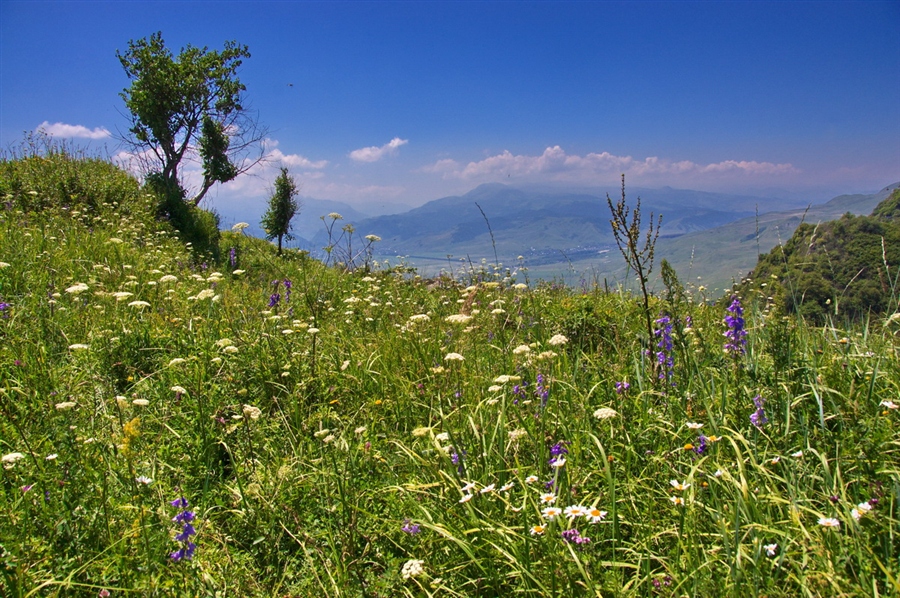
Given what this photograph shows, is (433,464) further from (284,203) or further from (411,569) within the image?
(284,203)

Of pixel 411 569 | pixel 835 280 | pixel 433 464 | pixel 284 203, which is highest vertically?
pixel 284 203

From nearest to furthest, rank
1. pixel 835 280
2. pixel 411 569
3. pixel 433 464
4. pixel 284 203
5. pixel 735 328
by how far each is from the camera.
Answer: pixel 411 569, pixel 433 464, pixel 735 328, pixel 835 280, pixel 284 203

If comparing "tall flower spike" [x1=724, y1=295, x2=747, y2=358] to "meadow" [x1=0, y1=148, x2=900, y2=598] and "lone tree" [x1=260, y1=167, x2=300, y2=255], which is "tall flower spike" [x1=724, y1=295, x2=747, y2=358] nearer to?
"meadow" [x1=0, y1=148, x2=900, y2=598]

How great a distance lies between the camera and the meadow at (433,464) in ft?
6.06

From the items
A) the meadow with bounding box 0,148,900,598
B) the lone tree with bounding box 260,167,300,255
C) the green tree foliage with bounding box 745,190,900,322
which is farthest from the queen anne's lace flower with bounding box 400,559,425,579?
the lone tree with bounding box 260,167,300,255

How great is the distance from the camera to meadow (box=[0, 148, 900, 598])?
185 cm

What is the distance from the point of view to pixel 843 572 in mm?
1658

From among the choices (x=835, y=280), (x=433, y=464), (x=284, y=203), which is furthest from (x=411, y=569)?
(x=284, y=203)

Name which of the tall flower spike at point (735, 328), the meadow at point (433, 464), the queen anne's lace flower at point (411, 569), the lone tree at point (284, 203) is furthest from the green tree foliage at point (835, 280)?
the lone tree at point (284, 203)

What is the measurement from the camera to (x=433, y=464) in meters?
2.41

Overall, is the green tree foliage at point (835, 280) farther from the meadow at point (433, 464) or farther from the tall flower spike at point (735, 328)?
the tall flower spike at point (735, 328)

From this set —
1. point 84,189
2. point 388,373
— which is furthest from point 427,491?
point 84,189

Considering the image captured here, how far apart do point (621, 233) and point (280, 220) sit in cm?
1949

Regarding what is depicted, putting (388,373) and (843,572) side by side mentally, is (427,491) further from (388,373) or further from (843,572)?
(843,572)
